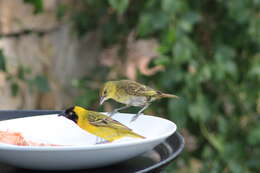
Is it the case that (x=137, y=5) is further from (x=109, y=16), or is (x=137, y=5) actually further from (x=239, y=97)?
(x=239, y=97)

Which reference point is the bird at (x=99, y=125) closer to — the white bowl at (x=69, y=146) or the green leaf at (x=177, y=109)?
the white bowl at (x=69, y=146)

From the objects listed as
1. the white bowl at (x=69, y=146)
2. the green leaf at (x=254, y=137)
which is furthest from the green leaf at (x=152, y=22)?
the white bowl at (x=69, y=146)

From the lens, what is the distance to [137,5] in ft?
10.6

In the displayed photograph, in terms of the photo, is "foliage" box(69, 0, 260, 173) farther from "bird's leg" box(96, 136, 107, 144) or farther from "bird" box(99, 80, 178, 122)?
"bird's leg" box(96, 136, 107, 144)

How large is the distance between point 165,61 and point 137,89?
1.23m

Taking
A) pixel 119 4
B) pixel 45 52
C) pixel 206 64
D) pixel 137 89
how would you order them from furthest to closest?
pixel 45 52, pixel 206 64, pixel 119 4, pixel 137 89

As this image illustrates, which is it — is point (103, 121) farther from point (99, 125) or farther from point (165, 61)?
point (165, 61)

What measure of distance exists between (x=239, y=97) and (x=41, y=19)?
130cm

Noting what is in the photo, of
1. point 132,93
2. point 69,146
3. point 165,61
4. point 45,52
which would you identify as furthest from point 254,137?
point 69,146

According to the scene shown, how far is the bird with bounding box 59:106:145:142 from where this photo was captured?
3.67 ft

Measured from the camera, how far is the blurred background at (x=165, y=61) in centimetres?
279

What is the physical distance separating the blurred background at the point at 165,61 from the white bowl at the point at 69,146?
1.46 metres

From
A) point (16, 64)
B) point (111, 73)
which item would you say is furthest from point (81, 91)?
point (16, 64)

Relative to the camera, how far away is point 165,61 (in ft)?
8.88
